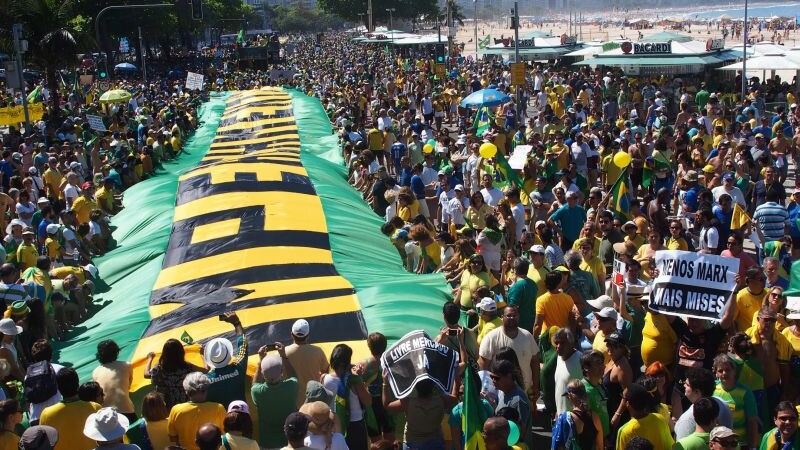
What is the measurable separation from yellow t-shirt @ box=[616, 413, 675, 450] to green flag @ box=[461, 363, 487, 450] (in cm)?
86

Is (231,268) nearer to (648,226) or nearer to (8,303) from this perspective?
(8,303)

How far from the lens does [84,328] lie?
34.7 ft

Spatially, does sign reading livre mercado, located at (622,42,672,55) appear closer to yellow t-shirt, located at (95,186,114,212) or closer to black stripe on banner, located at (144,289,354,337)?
yellow t-shirt, located at (95,186,114,212)

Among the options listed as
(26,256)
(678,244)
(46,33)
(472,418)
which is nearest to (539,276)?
(678,244)

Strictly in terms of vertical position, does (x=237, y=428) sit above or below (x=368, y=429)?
above

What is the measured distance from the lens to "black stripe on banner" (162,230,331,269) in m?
11.4

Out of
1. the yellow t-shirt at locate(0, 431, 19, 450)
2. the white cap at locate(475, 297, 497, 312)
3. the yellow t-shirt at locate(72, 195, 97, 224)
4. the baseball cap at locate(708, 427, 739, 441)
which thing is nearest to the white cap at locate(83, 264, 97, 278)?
the yellow t-shirt at locate(72, 195, 97, 224)

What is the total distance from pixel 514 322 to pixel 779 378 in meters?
1.97

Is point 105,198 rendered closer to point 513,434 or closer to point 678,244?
point 678,244

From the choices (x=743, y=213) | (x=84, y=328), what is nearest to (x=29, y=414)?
A: (x=84, y=328)

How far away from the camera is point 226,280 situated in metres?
10.4

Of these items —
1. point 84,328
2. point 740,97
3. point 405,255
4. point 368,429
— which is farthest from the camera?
point 740,97

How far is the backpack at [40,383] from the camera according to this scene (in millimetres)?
7102

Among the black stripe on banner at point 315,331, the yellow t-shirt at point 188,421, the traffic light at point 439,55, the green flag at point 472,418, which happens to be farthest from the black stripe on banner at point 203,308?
the traffic light at point 439,55
